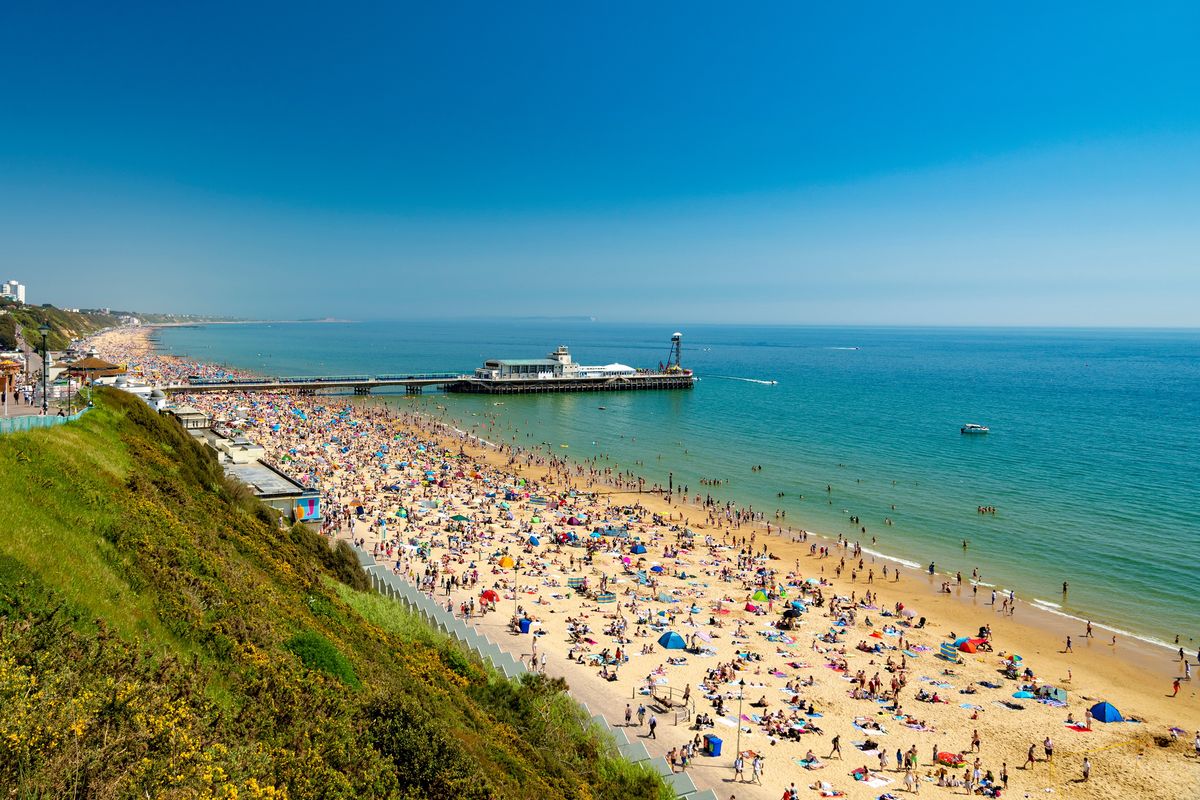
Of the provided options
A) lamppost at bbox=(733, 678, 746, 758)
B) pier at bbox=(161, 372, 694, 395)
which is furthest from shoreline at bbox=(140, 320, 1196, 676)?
pier at bbox=(161, 372, 694, 395)

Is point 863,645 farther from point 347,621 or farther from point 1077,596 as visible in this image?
point 347,621

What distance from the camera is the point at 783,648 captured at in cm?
2581

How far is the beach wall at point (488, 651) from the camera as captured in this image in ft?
48.0

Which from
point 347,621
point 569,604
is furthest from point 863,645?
point 347,621

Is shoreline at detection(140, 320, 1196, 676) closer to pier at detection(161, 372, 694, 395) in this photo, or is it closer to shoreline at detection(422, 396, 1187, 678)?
shoreline at detection(422, 396, 1187, 678)

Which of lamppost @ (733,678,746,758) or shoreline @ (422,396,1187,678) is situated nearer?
lamppost @ (733,678,746,758)

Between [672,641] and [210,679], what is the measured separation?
57.6 ft

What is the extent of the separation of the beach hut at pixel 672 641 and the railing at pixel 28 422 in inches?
780

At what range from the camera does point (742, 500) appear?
46656 millimetres

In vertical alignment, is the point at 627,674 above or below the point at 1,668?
below

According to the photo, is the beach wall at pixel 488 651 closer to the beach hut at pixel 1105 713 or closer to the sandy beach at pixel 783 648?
the sandy beach at pixel 783 648

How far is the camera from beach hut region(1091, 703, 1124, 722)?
21.1 m

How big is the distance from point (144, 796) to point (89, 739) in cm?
86

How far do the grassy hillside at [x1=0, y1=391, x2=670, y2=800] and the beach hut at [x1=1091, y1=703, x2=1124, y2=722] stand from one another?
15.5 metres
